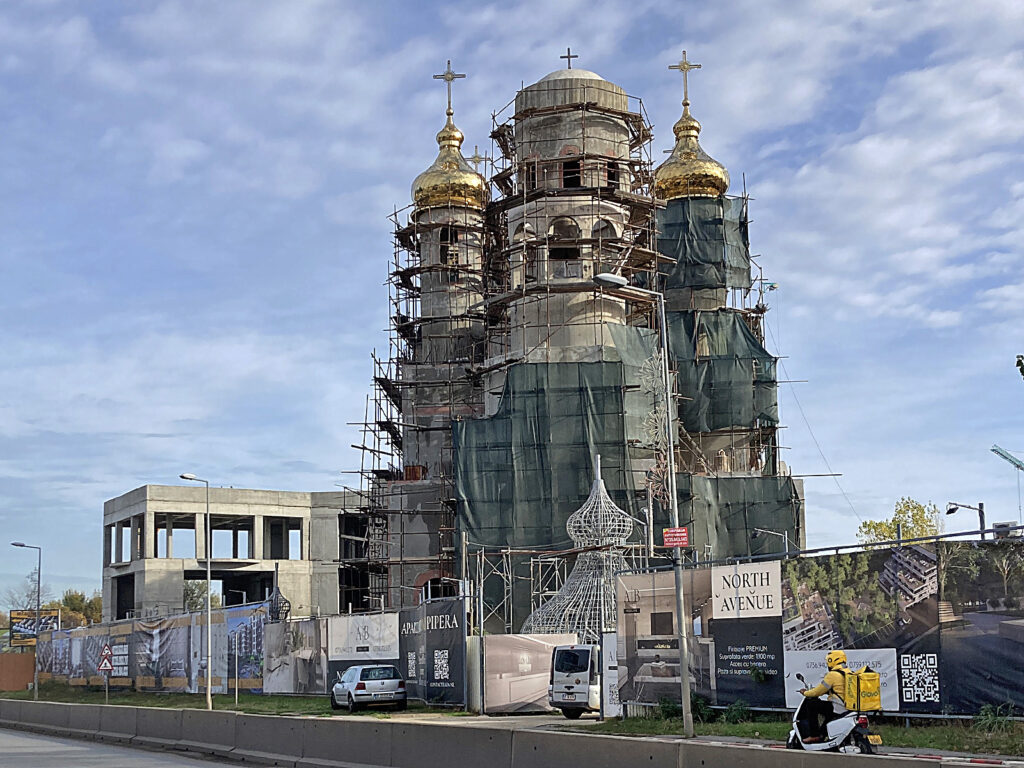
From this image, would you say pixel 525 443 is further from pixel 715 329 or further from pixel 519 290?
pixel 715 329

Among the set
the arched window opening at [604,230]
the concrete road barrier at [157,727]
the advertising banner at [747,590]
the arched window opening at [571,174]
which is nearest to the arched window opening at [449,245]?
the arched window opening at [571,174]

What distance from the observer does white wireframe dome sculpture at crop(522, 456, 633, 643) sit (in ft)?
122

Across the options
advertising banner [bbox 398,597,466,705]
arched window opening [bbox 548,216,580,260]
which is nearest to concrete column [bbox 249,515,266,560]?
arched window opening [bbox 548,216,580,260]

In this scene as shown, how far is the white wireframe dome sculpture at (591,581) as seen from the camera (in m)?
37.1

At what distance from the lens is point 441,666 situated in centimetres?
3350

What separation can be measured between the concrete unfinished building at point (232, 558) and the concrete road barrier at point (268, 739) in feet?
178

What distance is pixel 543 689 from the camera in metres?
32.1

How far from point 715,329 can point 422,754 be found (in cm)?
4709

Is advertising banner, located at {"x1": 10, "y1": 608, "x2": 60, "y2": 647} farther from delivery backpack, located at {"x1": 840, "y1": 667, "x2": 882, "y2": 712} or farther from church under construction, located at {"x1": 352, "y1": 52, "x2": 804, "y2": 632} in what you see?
delivery backpack, located at {"x1": 840, "y1": 667, "x2": 882, "y2": 712}

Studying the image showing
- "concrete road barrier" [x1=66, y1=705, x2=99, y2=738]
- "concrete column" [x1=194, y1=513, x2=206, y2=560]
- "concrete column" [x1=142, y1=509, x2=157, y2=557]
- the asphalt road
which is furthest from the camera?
"concrete column" [x1=194, y1=513, x2=206, y2=560]

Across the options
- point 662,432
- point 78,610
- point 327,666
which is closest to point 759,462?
point 662,432

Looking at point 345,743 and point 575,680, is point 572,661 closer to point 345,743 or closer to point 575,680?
point 575,680

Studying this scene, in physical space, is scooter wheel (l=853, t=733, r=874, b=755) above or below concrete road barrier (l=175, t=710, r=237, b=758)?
above

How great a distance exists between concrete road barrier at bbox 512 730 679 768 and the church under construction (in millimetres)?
26710
